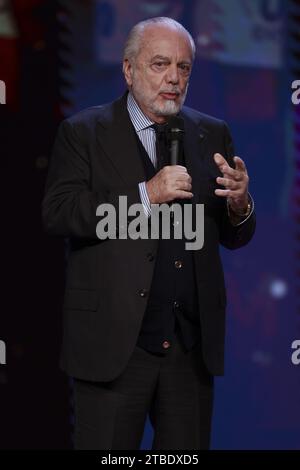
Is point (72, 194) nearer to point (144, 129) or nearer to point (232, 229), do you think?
point (144, 129)

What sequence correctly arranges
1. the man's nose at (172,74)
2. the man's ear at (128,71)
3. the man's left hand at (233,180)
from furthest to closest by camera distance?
the man's ear at (128,71)
the man's nose at (172,74)
the man's left hand at (233,180)

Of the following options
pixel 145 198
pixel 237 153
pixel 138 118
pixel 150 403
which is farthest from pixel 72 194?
pixel 237 153

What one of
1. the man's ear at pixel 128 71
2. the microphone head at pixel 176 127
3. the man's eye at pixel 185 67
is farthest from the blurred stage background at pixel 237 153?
the microphone head at pixel 176 127

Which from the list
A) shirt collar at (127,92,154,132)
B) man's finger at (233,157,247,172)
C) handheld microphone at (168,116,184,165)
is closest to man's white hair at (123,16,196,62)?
shirt collar at (127,92,154,132)

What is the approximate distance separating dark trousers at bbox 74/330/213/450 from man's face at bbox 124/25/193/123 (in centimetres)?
62

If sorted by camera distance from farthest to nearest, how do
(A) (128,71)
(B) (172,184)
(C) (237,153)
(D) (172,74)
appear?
(C) (237,153) < (A) (128,71) < (D) (172,74) < (B) (172,184)

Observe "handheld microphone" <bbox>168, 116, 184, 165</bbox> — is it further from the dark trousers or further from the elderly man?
the dark trousers

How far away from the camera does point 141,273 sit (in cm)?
209

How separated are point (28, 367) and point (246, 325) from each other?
0.83m

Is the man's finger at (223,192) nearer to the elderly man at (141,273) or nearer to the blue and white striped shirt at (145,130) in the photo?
the elderly man at (141,273)

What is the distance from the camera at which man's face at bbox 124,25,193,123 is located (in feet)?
7.16

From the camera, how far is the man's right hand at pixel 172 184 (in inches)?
76.2

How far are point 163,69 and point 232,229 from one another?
18.2 inches
